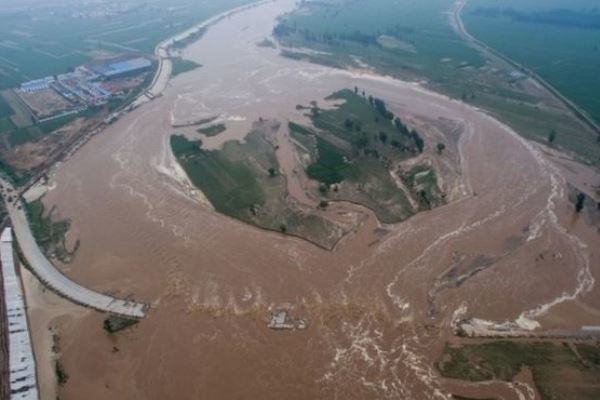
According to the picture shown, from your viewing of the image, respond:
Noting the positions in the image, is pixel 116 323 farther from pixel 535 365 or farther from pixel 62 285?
pixel 535 365

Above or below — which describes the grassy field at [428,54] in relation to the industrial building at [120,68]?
above


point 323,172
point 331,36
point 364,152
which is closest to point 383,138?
point 364,152

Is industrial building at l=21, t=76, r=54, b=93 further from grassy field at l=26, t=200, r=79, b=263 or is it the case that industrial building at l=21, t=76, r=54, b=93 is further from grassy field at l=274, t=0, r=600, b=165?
grassy field at l=274, t=0, r=600, b=165

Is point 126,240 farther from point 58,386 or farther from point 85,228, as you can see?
point 58,386

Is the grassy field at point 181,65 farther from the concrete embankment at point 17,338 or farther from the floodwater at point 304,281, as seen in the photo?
the concrete embankment at point 17,338

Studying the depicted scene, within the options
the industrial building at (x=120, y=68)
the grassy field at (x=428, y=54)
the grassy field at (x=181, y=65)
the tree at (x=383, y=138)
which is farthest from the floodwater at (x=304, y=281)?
the grassy field at (x=181, y=65)

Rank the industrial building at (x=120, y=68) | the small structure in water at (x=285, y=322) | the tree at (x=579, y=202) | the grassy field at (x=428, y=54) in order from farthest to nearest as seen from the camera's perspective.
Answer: the industrial building at (x=120, y=68), the grassy field at (x=428, y=54), the tree at (x=579, y=202), the small structure in water at (x=285, y=322)
